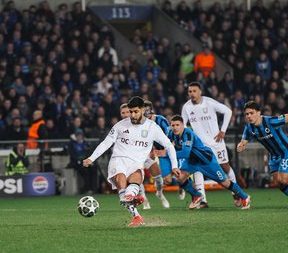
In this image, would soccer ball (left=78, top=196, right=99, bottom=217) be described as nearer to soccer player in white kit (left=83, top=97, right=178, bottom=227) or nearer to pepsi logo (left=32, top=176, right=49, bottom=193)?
soccer player in white kit (left=83, top=97, right=178, bottom=227)

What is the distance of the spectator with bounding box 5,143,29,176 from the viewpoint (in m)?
25.5

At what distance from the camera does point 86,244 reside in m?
12.2

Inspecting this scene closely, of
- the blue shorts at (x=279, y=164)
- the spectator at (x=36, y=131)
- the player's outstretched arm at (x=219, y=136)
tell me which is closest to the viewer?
the blue shorts at (x=279, y=164)

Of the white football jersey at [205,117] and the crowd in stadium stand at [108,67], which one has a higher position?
the crowd in stadium stand at [108,67]

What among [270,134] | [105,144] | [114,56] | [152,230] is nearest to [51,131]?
[114,56]

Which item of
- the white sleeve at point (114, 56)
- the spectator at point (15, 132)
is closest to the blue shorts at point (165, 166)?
the spectator at point (15, 132)

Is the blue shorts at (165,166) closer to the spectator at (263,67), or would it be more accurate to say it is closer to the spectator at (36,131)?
the spectator at (36,131)

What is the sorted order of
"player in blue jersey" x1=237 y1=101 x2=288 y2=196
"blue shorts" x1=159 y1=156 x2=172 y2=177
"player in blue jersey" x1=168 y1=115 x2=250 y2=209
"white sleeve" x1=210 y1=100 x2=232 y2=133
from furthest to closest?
"blue shorts" x1=159 y1=156 x2=172 y2=177
"white sleeve" x1=210 y1=100 x2=232 y2=133
"player in blue jersey" x1=168 y1=115 x2=250 y2=209
"player in blue jersey" x1=237 y1=101 x2=288 y2=196

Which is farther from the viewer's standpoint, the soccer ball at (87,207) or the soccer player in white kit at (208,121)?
the soccer player in white kit at (208,121)

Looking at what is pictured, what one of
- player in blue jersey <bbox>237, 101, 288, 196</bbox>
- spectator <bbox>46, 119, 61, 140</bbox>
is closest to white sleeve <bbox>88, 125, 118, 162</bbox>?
player in blue jersey <bbox>237, 101, 288, 196</bbox>

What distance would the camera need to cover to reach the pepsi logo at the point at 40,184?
2545 cm

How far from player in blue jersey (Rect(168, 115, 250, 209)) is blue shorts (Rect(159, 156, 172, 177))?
2.49 metres

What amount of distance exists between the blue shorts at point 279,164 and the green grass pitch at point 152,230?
648 millimetres

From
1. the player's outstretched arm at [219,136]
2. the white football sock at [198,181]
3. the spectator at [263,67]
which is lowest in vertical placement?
the white football sock at [198,181]
